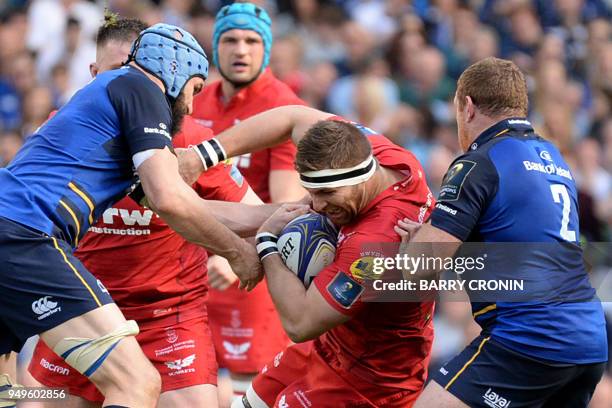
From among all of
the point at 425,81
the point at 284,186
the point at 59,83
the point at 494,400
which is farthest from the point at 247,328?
the point at 59,83

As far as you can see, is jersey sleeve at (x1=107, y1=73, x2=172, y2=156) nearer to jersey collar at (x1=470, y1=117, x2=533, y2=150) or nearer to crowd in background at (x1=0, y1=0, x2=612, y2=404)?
jersey collar at (x1=470, y1=117, x2=533, y2=150)

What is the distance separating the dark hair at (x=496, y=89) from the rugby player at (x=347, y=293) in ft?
1.81

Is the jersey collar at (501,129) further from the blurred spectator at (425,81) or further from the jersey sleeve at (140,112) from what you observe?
the blurred spectator at (425,81)

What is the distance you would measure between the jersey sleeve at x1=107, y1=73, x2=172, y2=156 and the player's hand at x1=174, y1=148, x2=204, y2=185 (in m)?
0.80

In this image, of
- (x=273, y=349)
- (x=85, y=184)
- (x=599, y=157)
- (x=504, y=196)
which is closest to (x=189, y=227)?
(x=85, y=184)

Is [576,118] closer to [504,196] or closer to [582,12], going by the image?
[582,12]

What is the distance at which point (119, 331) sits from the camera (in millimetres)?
5297

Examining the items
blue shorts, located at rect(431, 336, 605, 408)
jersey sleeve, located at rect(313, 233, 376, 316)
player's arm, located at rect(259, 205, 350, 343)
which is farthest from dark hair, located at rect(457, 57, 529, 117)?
player's arm, located at rect(259, 205, 350, 343)

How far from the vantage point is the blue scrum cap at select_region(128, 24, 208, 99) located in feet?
18.9

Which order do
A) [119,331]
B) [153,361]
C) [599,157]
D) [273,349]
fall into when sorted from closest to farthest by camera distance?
[119,331], [153,361], [273,349], [599,157]

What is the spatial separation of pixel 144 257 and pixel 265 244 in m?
1.07

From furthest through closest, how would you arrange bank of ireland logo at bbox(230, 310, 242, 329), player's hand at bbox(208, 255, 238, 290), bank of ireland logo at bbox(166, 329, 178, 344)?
bank of ireland logo at bbox(230, 310, 242, 329) < player's hand at bbox(208, 255, 238, 290) < bank of ireland logo at bbox(166, 329, 178, 344)

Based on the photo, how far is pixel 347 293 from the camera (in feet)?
18.6

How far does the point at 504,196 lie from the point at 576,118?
713 cm
